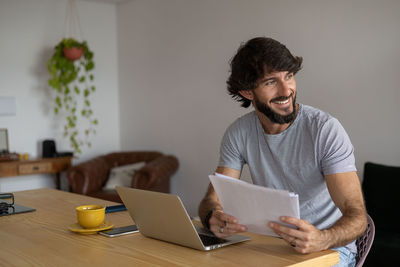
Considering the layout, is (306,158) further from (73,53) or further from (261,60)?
(73,53)

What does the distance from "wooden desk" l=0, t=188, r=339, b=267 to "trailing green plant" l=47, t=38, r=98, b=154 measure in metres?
3.75

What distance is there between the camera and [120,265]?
1.31 metres

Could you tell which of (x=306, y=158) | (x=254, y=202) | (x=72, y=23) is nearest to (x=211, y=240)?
(x=254, y=202)

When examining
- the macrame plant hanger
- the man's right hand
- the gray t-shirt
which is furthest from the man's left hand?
the macrame plant hanger

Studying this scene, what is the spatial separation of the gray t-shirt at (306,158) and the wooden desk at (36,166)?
3.54 m

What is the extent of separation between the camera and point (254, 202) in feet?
4.63

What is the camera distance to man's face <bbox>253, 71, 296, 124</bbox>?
187 centimetres

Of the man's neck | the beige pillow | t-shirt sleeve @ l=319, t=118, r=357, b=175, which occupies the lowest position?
the beige pillow

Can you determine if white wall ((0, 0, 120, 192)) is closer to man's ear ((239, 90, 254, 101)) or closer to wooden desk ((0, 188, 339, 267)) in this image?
wooden desk ((0, 188, 339, 267))

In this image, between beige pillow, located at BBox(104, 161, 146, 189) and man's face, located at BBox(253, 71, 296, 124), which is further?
beige pillow, located at BBox(104, 161, 146, 189)

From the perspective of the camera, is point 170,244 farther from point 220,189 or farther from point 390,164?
point 390,164

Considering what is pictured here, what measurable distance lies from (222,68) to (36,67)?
7.39 feet

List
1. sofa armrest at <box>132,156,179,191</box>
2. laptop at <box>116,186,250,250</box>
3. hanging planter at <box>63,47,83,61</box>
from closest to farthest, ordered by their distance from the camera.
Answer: laptop at <box>116,186,250,250</box> < sofa armrest at <box>132,156,179,191</box> < hanging planter at <box>63,47,83,61</box>

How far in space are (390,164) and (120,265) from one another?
2.66 m
